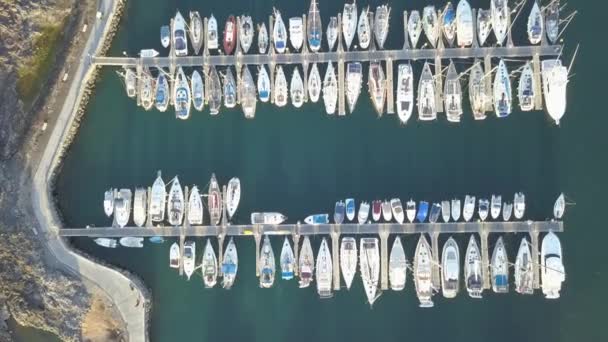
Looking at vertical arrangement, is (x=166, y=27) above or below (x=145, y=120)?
above

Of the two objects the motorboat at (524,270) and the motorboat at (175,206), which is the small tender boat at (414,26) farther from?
the motorboat at (175,206)

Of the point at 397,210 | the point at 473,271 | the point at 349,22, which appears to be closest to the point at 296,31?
the point at 349,22

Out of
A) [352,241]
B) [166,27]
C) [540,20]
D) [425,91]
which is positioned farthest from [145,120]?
[540,20]

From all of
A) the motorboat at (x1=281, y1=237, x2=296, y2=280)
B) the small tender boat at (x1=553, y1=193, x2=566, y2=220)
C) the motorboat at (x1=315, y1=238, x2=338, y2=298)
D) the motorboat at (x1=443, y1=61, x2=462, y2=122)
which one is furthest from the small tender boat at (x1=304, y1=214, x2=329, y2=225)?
the small tender boat at (x1=553, y1=193, x2=566, y2=220)

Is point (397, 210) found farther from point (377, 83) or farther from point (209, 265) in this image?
point (209, 265)

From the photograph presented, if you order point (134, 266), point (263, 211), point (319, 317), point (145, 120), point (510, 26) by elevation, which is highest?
point (510, 26)

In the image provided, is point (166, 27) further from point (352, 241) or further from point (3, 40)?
point (352, 241)

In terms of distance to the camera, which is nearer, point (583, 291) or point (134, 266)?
point (583, 291)
